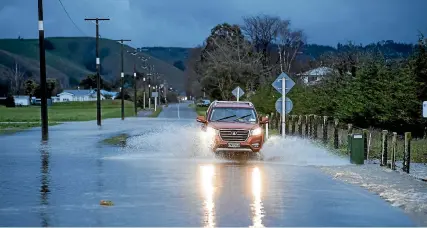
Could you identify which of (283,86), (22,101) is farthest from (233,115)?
(22,101)

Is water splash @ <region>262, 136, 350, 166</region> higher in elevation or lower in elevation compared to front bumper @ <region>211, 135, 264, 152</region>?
lower

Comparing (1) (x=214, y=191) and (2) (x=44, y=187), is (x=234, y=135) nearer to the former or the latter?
(1) (x=214, y=191)

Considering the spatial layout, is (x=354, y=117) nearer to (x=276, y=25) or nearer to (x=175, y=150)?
(x=175, y=150)

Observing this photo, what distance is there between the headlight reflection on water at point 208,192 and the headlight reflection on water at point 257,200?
645mm

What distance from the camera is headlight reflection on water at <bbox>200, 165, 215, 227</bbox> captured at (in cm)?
1091

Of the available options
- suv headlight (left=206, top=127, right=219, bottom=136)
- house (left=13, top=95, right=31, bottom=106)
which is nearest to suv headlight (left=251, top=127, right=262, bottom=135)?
suv headlight (left=206, top=127, right=219, bottom=136)

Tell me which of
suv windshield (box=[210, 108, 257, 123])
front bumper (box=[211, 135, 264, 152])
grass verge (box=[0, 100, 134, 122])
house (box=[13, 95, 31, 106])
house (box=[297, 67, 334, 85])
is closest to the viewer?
front bumper (box=[211, 135, 264, 152])

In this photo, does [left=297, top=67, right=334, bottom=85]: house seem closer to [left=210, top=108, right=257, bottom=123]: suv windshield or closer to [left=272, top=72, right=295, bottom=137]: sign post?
[left=272, top=72, right=295, bottom=137]: sign post

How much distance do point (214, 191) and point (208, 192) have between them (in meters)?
0.21

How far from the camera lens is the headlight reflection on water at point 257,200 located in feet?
35.6

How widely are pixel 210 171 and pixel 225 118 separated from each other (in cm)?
691

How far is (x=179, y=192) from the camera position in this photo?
14.2 metres

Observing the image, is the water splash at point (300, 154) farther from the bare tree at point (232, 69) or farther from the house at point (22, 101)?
the house at point (22, 101)

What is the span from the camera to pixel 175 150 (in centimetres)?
2667
